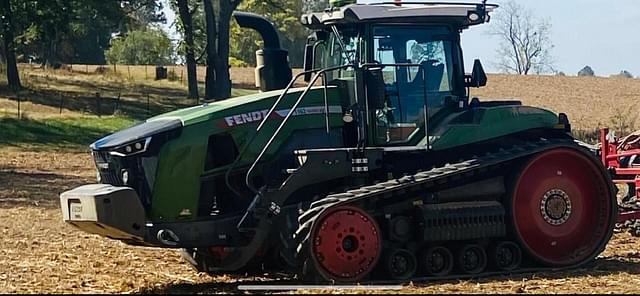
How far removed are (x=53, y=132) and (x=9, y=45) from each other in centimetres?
1275

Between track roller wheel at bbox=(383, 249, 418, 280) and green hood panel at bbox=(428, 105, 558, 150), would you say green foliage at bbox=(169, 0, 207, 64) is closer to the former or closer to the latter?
green hood panel at bbox=(428, 105, 558, 150)

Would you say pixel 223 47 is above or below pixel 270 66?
above

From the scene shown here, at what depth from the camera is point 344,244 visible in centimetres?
1099

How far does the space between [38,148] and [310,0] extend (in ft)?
161

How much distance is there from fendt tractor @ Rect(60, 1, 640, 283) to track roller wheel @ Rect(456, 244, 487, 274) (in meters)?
0.02

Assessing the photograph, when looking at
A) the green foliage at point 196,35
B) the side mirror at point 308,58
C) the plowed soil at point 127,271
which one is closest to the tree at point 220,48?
the green foliage at point 196,35

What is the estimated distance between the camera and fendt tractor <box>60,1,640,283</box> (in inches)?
433

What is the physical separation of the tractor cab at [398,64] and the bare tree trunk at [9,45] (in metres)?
35.6

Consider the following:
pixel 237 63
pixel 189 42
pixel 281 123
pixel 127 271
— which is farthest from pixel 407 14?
pixel 237 63

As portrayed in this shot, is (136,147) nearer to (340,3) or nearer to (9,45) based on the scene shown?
(340,3)

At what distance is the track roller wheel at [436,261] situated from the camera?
449 inches

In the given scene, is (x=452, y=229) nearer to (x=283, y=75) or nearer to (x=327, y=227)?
(x=327, y=227)

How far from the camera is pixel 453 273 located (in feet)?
37.9

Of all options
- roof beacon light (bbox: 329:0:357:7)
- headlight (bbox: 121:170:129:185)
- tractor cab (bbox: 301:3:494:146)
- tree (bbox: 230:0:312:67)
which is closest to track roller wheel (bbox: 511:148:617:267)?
tractor cab (bbox: 301:3:494:146)
